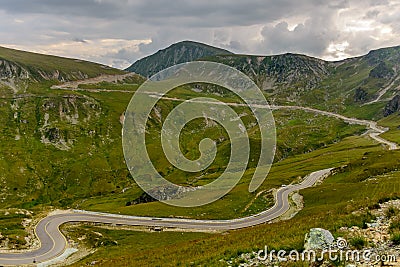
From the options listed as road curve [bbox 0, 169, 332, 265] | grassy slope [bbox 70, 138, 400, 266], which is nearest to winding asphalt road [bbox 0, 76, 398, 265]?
road curve [bbox 0, 169, 332, 265]

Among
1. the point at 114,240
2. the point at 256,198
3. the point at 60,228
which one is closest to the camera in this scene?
the point at 114,240

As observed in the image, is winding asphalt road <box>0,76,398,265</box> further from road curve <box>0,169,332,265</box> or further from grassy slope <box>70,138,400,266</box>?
grassy slope <box>70,138,400,266</box>

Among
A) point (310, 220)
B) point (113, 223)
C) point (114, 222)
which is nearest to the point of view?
point (310, 220)

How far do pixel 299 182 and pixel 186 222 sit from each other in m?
61.2

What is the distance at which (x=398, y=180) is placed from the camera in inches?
3354

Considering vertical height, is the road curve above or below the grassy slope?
below

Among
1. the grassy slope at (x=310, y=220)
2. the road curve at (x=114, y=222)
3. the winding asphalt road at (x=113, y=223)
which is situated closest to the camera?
the grassy slope at (x=310, y=220)

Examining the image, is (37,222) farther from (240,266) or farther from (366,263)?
(366,263)

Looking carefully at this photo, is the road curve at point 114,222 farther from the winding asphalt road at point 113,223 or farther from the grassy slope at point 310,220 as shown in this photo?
the grassy slope at point 310,220

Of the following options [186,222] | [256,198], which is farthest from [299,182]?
[186,222]

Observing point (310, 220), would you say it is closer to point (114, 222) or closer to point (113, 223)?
point (113, 223)

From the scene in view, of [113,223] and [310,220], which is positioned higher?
[310,220]

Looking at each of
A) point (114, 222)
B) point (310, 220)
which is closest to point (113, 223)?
point (114, 222)

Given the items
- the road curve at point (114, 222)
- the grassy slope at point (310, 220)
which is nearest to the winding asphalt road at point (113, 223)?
the road curve at point (114, 222)
